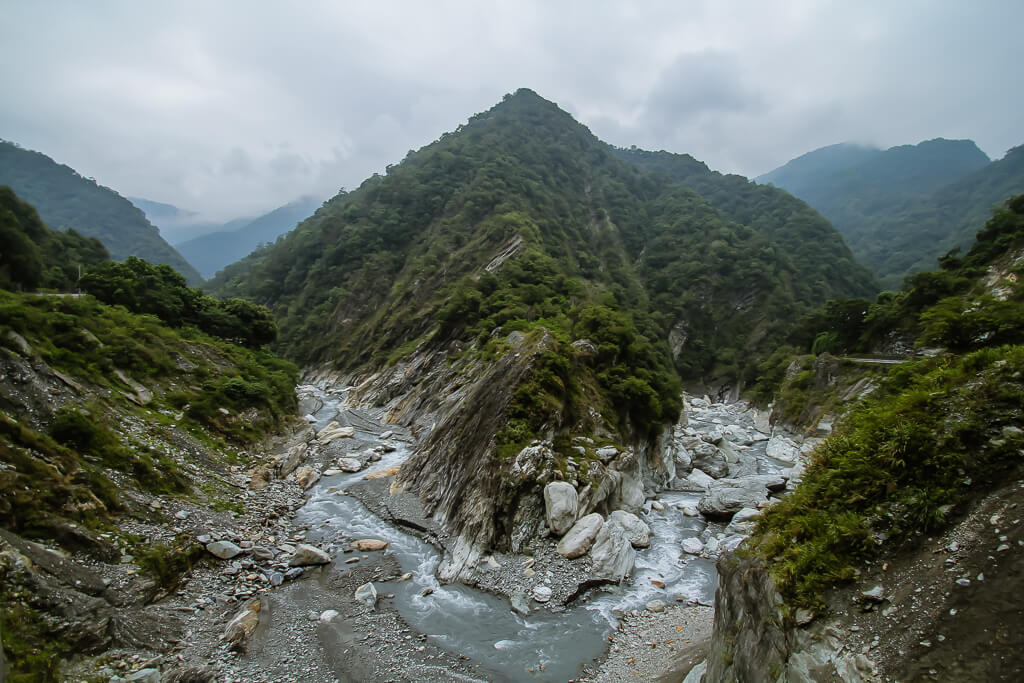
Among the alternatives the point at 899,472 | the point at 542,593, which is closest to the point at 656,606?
the point at 542,593

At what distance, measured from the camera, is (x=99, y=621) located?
28.1ft

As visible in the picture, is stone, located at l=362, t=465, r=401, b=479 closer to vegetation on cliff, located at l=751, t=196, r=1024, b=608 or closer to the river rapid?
the river rapid

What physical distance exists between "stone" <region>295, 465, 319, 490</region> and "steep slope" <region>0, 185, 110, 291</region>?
22788 millimetres

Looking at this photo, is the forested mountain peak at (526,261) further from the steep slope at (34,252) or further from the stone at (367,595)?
the stone at (367,595)

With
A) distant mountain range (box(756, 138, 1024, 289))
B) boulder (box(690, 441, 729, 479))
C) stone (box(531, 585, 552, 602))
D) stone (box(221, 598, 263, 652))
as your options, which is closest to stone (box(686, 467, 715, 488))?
boulder (box(690, 441, 729, 479))

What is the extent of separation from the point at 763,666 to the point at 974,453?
338 centimetres

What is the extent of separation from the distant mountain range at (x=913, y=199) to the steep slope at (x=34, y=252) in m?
119

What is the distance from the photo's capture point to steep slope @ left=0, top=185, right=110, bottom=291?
1064 inches

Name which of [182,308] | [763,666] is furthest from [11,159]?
[763,666]

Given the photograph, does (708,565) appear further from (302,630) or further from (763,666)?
(302,630)

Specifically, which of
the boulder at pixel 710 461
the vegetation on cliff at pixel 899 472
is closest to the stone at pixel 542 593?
the vegetation on cliff at pixel 899 472

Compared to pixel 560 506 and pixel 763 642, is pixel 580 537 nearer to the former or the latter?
pixel 560 506

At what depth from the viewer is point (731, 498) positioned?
1822cm

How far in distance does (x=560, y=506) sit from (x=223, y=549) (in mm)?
10661
